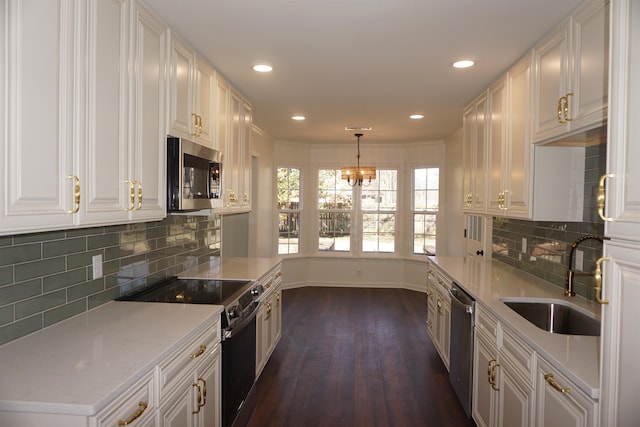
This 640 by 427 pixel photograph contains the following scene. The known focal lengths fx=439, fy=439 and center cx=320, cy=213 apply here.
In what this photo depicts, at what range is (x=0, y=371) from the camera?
1.46m

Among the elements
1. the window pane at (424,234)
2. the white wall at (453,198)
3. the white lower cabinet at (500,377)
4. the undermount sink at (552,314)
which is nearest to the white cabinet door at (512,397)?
the white lower cabinet at (500,377)

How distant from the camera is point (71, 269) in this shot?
208cm

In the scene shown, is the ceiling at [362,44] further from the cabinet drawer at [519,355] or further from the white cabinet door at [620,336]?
the cabinet drawer at [519,355]

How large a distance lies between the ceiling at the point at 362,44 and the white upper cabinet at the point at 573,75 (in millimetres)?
110

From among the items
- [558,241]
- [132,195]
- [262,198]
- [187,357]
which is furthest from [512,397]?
[262,198]

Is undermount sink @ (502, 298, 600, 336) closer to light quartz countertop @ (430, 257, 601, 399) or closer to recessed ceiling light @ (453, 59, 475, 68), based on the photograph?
light quartz countertop @ (430, 257, 601, 399)

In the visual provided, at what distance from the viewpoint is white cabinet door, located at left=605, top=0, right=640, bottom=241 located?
1.20 metres

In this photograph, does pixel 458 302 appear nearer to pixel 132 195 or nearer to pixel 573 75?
pixel 573 75

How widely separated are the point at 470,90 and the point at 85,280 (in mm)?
3174

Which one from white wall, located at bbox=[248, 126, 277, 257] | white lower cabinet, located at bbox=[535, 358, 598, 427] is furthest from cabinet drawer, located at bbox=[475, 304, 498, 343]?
white wall, located at bbox=[248, 126, 277, 257]

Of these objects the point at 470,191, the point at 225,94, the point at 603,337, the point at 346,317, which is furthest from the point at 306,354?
the point at 603,337

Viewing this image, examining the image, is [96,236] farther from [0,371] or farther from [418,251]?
[418,251]

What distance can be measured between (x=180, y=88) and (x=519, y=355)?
2292mm

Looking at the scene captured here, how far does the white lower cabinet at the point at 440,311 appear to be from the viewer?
11.7ft
